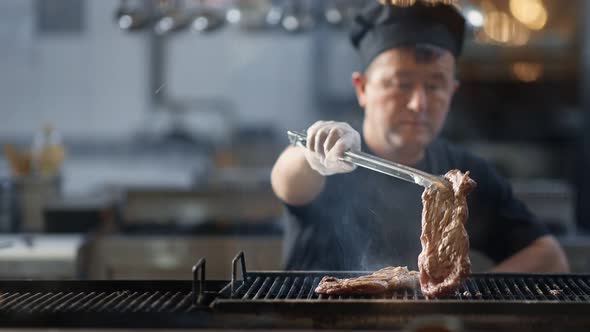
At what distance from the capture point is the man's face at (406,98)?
240 cm

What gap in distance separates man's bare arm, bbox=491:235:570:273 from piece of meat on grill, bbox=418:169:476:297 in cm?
73

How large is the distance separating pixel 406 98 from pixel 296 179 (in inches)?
17.7

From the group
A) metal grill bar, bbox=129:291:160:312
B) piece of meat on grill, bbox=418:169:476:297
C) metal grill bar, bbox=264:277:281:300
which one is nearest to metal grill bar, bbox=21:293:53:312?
metal grill bar, bbox=129:291:160:312

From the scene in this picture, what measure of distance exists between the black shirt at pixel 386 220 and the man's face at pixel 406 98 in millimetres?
105

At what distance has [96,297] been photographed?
6.38ft

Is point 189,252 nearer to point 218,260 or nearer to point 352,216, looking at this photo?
point 218,260

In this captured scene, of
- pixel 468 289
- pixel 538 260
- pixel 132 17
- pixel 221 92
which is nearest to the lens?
pixel 468 289

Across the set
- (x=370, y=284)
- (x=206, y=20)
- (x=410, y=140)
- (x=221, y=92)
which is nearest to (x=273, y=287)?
(x=370, y=284)

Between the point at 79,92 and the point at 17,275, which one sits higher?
the point at 79,92

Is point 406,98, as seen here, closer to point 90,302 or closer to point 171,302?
point 171,302

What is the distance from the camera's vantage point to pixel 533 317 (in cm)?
169

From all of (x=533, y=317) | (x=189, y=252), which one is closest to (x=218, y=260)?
(x=189, y=252)

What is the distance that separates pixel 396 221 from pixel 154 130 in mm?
4554

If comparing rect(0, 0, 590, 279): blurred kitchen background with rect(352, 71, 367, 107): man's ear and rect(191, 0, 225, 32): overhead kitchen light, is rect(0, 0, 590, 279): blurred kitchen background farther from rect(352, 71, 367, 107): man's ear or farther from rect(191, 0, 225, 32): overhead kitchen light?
rect(352, 71, 367, 107): man's ear
